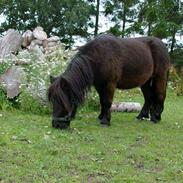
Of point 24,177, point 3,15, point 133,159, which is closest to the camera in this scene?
point 24,177

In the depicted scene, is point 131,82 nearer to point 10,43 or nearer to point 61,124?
point 61,124

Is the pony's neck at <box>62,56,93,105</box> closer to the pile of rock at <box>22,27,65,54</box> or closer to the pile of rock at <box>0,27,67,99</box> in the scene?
the pile of rock at <box>0,27,67,99</box>

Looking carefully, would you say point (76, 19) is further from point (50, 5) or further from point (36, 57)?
point (36, 57)

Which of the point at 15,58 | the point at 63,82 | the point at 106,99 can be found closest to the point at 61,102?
the point at 63,82

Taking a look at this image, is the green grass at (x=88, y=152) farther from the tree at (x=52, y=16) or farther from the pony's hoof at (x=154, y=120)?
the tree at (x=52, y=16)

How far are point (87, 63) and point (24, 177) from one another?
3.62 meters

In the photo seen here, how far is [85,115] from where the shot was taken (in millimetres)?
10609

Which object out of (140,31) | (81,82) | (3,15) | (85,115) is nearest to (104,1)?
(140,31)

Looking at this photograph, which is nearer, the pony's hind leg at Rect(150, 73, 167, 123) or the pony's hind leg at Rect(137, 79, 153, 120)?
the pony's hind leg at Rect(150, 73, 167, 123)

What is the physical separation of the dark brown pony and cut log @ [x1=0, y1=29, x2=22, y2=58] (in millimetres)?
5519

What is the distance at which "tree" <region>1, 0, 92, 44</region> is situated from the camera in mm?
26578

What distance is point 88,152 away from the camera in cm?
671

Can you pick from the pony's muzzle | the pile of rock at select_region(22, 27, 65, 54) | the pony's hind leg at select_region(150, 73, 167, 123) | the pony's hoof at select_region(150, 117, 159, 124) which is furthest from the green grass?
the pile of rock at select_region(22, 27, 65, 54)

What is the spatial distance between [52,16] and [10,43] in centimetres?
1276
